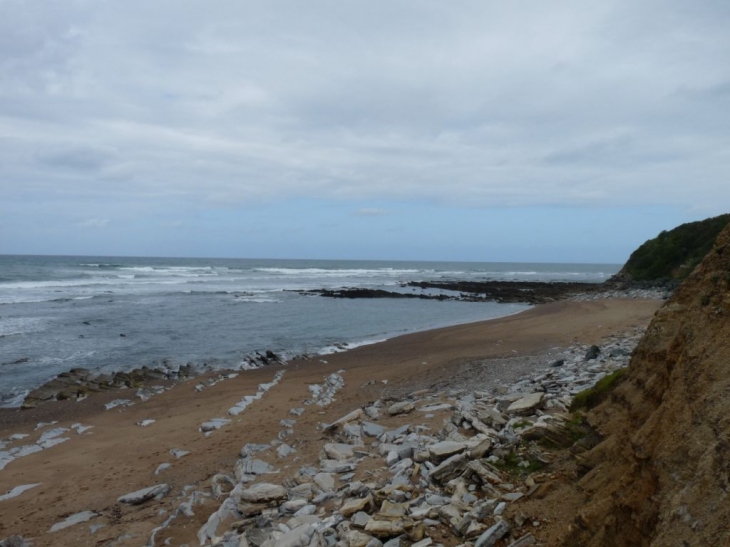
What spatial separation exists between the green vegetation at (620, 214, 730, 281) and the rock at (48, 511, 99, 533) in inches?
1204

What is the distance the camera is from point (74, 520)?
21.4 feet

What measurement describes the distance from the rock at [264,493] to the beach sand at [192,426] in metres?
0.64

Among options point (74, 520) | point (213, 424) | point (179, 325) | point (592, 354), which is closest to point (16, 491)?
point (74, 520)

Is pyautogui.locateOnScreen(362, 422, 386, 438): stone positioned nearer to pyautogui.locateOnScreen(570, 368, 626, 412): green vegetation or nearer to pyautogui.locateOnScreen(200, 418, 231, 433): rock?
pyautogui.locateOnScreen(570, 368, 626, 412): green vegetation

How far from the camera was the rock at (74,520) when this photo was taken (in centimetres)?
640

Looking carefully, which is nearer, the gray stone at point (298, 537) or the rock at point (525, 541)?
the rock at point (525, 541)

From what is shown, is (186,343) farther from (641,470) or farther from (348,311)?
(641,470)

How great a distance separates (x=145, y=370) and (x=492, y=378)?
10.2 meters

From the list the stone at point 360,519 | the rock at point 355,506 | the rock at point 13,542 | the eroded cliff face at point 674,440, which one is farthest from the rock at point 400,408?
the rock at point 13,542

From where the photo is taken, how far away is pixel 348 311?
31422 millimetres

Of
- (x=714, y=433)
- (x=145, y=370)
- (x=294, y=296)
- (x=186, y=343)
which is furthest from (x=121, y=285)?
(x=714, y=433)

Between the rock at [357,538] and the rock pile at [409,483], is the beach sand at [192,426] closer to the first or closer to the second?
the rock pile at [409,483]

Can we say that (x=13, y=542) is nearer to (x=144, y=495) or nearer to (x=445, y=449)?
(x=144, y=495)

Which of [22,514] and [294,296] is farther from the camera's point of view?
[294,296]
